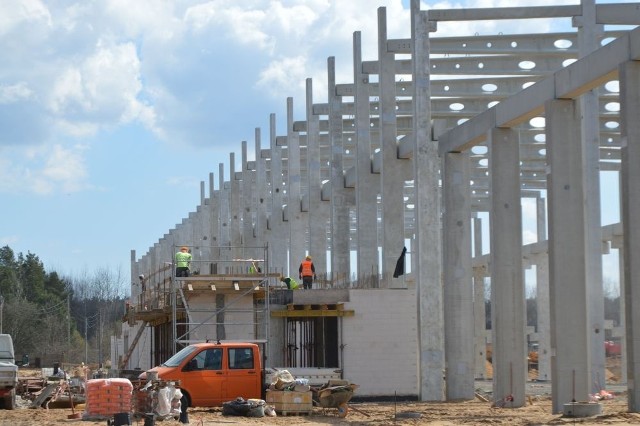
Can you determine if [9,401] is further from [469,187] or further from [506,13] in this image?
[506,13]

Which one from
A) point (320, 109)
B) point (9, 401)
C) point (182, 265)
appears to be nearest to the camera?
point (9, 401)

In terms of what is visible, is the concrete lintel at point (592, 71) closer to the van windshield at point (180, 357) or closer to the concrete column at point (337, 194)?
the van windshield at point (180, 357)

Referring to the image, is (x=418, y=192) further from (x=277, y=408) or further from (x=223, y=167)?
(x=223, y=167)

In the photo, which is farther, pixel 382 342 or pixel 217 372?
pixel 382 342

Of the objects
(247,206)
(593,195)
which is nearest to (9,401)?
(593,195)

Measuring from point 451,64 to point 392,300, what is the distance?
23.7ft

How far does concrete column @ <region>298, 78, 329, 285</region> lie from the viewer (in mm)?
45969

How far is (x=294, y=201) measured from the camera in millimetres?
49844

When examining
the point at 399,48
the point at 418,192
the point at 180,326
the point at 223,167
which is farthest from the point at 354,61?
the point at 223,167

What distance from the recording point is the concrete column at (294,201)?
49000mm

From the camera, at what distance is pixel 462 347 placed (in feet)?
109

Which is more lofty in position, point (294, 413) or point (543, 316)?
point (543, 316)

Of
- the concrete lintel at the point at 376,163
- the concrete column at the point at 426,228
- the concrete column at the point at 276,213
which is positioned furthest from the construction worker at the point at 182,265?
the concrete column at the point at 276,213

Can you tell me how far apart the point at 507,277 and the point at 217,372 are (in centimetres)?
727
